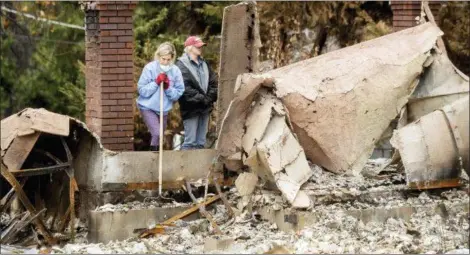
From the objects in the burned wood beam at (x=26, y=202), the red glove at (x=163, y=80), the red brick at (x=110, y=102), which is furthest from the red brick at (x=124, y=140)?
the burned wood beam at (x=26, y=202)

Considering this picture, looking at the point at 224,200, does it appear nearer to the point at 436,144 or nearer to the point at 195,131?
the point at 195,131

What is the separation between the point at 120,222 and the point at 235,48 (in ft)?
8.08

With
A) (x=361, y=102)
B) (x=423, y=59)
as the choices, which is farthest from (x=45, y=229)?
(x=423, y=59)

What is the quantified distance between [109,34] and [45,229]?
8.62 feet

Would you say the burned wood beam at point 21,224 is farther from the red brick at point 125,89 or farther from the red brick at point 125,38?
the red brick at point 125,38

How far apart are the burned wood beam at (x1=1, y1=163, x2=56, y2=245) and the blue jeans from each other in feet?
6.27

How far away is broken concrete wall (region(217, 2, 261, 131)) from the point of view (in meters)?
14.0

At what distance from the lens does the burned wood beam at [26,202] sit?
1312cm

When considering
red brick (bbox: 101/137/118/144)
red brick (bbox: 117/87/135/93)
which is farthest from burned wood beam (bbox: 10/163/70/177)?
red brick (bbox: 117/87/135/93)

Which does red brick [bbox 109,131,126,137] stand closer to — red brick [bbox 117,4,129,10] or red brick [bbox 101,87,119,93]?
red brick [bbox 101,87,119,93]

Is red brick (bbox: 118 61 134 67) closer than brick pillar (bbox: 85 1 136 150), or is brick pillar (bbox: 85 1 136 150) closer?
brick pillar (bbox: 85 1 136 150)

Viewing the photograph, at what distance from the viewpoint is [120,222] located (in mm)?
13188

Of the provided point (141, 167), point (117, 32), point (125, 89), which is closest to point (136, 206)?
point (141, 167)

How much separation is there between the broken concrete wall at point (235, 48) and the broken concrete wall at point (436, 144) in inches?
83.9
